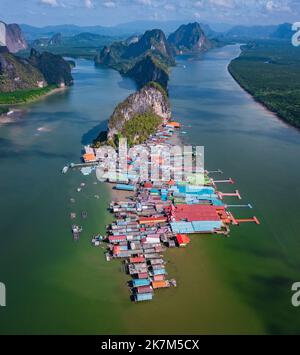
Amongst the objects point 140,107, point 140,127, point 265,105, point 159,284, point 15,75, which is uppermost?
point 15,75

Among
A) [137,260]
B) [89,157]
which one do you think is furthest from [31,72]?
[137,260]

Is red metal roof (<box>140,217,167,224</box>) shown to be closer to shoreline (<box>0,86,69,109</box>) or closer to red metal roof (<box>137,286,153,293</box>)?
red metal roof (<box>137,286,153,293</box>)

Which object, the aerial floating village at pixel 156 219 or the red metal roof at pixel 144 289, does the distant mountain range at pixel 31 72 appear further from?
the red metal roof at pixel 144 289

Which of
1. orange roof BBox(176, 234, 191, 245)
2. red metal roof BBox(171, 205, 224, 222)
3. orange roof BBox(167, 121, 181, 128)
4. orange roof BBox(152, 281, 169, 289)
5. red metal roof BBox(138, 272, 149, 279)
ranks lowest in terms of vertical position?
orange roof BBox(152, 281, 169, 289)

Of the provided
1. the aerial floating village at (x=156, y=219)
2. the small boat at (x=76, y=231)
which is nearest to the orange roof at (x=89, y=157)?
the aerial floating village at (x=156, y=219)

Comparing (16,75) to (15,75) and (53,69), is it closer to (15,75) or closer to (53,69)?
(15,75)

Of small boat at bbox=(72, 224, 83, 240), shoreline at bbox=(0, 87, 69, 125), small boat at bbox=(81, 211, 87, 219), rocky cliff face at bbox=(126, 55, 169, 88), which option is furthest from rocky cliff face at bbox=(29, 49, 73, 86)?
small boat at bbox=(72, 224, 83, 240)
